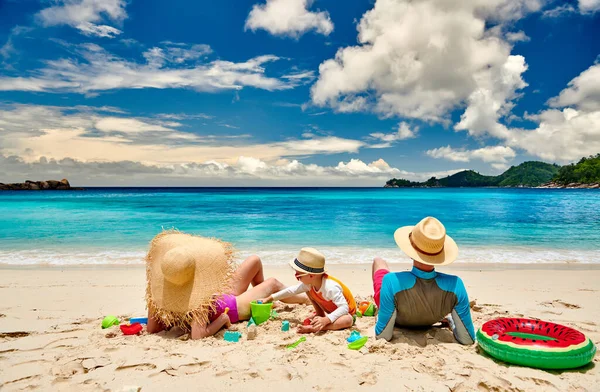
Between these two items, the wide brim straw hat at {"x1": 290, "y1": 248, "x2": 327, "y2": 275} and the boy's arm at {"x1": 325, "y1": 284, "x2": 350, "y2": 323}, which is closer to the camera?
the wide brim straw hat at {"x1": 290, "y1": 248, "x2": 327, "y2": 275}

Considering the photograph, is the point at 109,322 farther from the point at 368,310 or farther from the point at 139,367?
the point at 368,310

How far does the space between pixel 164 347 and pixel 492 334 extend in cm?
352

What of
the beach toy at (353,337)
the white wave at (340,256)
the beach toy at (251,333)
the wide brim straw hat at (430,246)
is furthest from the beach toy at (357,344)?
the white wave at (340,256)

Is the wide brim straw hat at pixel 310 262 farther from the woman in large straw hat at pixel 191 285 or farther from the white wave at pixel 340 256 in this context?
the white wave at pixel 340 256

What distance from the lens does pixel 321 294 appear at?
4.88 metres

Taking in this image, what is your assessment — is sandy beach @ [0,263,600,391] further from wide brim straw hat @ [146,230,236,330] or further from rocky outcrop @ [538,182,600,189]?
rocky outcrop @ [538,182,600,189]

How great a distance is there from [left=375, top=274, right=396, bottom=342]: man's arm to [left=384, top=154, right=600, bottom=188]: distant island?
127 m

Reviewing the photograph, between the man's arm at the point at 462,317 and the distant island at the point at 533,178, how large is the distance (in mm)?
126948

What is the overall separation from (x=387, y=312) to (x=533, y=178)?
174 metres

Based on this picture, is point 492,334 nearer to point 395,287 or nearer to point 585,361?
point 585,361

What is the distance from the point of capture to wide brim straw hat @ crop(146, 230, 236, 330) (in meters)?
4.40

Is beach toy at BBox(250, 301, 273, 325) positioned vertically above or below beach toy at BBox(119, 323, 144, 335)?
above

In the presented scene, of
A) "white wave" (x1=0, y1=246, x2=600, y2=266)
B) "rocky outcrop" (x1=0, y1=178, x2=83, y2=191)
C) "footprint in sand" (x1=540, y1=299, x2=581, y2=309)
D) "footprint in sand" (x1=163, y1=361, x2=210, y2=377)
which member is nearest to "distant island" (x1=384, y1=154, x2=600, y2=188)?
"white wave" (x1=0, y1=246, x2=600, y2=266)

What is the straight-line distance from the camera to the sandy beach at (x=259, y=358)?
336 centimetres
